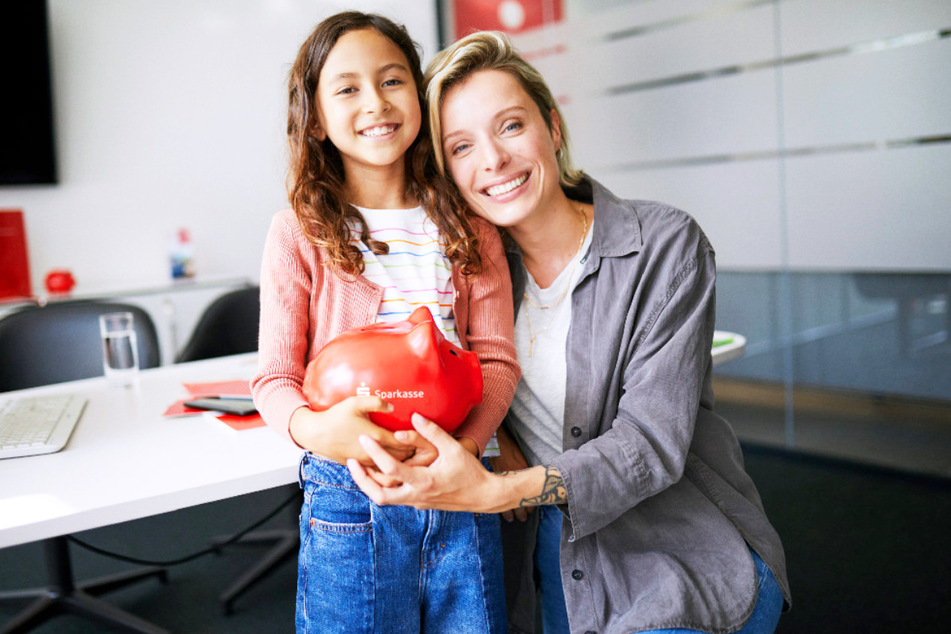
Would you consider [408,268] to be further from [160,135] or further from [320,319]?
[160,135]

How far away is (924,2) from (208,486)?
3362mm

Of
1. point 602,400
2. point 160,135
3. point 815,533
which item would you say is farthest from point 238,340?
point 815,533

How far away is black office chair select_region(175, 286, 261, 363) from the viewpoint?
2896 millimetres

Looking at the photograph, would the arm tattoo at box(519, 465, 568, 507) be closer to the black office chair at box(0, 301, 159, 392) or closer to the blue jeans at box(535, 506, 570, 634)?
the blue jeans at box(535, 506, 570, 634)

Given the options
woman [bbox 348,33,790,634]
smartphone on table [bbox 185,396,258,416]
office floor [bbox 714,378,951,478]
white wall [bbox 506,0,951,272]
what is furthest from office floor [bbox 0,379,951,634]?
woman [bbox 348,33,790,634]

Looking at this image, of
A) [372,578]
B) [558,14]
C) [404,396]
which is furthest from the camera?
[558,14]

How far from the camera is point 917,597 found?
2.54 metres

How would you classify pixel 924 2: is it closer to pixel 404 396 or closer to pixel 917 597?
pixel 917 597

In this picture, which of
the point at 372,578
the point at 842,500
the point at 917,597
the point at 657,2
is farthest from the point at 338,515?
the point at 657,2

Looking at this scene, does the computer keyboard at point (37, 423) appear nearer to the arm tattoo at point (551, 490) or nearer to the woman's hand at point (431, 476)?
the woman's hand at point (431, 476)

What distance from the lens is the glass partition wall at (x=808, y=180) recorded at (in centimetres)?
332

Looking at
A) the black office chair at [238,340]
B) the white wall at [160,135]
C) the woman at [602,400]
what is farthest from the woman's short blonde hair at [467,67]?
the white wall at [160,135]

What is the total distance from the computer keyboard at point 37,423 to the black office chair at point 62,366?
2.47 feet

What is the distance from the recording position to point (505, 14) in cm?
498
